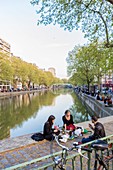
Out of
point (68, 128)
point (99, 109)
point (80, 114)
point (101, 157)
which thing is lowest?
point (80, 114)

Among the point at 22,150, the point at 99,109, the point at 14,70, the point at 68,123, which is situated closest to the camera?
the point at 22,150

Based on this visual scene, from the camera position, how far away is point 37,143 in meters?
8.08

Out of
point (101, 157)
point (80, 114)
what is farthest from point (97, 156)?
point (80, 114)

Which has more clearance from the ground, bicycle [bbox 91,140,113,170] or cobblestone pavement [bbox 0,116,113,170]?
bicycle [bbox 91,140,113,170]

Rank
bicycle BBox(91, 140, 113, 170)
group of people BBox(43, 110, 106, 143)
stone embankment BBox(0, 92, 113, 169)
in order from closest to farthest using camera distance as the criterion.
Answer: bicycle BBox(91, 140, 113, 170)
stone embankment BBox(0, 92, 113, 169)
group of people BBox(43, 110, 106, 143)

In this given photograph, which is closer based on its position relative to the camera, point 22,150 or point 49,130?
point 22,150

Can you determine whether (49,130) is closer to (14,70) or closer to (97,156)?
(97,156)

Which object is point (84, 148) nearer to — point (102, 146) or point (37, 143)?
point (102, 146)

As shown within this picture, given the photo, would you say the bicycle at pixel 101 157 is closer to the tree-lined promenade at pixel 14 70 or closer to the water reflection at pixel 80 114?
A: the water reflection at pixel 80 114

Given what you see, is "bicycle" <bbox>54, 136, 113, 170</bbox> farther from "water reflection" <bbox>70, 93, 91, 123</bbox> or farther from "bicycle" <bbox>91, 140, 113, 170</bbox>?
"water reflection" <bbox>70, 93, 91, 123</bbox>

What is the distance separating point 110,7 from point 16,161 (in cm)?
1413

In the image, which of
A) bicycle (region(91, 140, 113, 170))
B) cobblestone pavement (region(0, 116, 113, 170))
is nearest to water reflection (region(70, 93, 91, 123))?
cobblestone pavement (region(0, 116, 113, 170))

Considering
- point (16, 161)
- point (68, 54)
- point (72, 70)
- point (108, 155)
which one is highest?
point (68, 54)

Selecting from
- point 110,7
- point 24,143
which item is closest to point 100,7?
point 110,7
